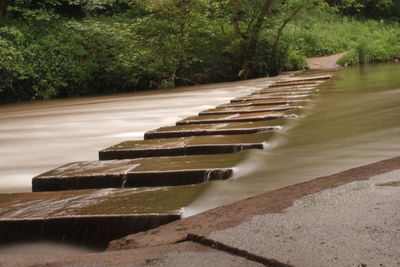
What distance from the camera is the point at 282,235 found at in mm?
1958

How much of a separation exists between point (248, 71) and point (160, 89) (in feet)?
11.4

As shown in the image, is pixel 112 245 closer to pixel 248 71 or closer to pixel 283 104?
pixel 283 104

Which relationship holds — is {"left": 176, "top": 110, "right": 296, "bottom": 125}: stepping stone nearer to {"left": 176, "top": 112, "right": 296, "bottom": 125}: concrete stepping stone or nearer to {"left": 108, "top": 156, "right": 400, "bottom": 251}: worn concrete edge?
{"left": 176, "top": 112, "right": 296, "bottom": 125}: concrete stepping stone

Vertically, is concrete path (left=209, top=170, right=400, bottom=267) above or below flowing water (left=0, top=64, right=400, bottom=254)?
above

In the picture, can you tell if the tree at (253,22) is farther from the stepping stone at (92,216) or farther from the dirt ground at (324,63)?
the stepping stone at (92,216)

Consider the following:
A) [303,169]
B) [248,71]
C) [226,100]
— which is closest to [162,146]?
[303,169]

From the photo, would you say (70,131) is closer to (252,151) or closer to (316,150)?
(252,151)

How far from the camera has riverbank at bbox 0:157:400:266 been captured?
1.76m

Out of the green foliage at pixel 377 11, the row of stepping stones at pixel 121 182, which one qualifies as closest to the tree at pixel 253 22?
the row of stepping stones at pixel 121 182

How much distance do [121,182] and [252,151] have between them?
1.05 meters

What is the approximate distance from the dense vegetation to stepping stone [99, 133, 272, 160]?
33.9ft

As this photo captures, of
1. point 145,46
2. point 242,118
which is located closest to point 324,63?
point 145,46

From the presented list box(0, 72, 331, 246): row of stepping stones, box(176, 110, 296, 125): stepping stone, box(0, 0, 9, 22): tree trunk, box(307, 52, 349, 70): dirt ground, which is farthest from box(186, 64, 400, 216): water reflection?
box(0, 0, 9, 22): tree trunk

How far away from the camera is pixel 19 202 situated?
9.81 feet
